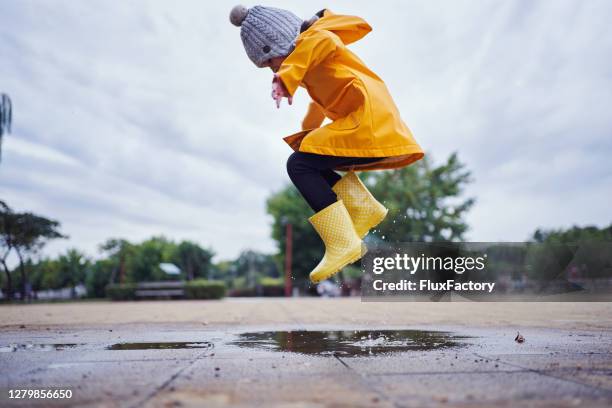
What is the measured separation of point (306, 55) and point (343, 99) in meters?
0.40

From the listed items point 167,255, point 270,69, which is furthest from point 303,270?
point 270,69

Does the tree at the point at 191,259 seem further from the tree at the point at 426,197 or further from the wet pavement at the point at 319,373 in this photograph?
the wet pavement at the point at 319,373

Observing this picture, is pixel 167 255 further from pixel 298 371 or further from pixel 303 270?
pixel 298 371

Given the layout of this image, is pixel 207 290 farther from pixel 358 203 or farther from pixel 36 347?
pixel 358 203

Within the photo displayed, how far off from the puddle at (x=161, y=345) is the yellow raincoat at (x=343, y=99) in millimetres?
1420

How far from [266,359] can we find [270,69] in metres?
2.10

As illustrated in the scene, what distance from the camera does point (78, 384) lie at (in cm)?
191

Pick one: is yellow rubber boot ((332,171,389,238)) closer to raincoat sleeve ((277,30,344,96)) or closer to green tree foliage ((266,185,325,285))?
raincoat sleeve ((277,30,344,96))

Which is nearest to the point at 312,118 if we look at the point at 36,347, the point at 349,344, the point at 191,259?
the point at 349,344

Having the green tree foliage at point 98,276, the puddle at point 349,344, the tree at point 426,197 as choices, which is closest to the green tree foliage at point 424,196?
the tree at point 426,197

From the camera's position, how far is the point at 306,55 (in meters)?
3.08

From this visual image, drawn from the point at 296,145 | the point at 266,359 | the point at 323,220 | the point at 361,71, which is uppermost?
the point at 361,71

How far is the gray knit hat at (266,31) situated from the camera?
11.4 ft

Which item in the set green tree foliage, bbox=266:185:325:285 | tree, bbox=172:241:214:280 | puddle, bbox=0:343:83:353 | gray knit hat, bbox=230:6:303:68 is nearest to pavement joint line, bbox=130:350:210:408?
puddle, bbox=0:343:83:353
